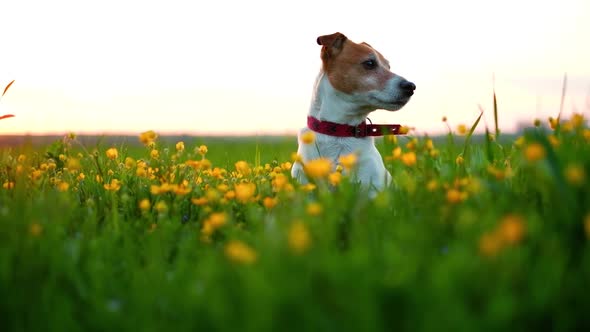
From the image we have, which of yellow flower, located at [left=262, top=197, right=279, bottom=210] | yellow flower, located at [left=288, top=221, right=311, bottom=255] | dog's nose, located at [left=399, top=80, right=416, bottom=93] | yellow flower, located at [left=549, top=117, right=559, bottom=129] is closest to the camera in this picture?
yellow flower, located at [left=288, top=221, right=311, bottom=255]

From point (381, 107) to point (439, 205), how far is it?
9.59ft

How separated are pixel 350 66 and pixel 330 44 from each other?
300 millimetres

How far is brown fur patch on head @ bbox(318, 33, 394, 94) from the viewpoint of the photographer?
5566 mm

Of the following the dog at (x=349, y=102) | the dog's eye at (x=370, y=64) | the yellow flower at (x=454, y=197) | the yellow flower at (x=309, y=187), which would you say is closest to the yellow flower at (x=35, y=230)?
the yellow flower at (x=309, y=187)

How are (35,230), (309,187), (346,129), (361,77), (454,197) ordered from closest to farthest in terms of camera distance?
(454,197)
(35,230)
(309,187)
(346,129)
(361,77)

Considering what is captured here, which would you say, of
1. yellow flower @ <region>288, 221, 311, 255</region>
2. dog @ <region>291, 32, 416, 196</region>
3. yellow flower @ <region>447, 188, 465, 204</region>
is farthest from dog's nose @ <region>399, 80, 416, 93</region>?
yellow flower @ <region>288, 221, 311, 255</region>

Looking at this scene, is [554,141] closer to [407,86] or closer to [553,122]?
[553,122]

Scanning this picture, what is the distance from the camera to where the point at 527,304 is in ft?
6.64

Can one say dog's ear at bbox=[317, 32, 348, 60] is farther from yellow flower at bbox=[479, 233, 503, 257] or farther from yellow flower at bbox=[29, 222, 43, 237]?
yellow flower at bbox=[479, 233, 503, 257]

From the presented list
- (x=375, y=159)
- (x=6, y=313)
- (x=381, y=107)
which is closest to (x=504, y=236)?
(x=6, y=313)

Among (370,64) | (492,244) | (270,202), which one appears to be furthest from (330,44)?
(492,244)

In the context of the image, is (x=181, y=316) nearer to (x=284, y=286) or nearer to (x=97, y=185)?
(x=284, y=286)

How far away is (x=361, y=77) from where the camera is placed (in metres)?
5.64

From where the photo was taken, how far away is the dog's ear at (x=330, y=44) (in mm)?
5723
